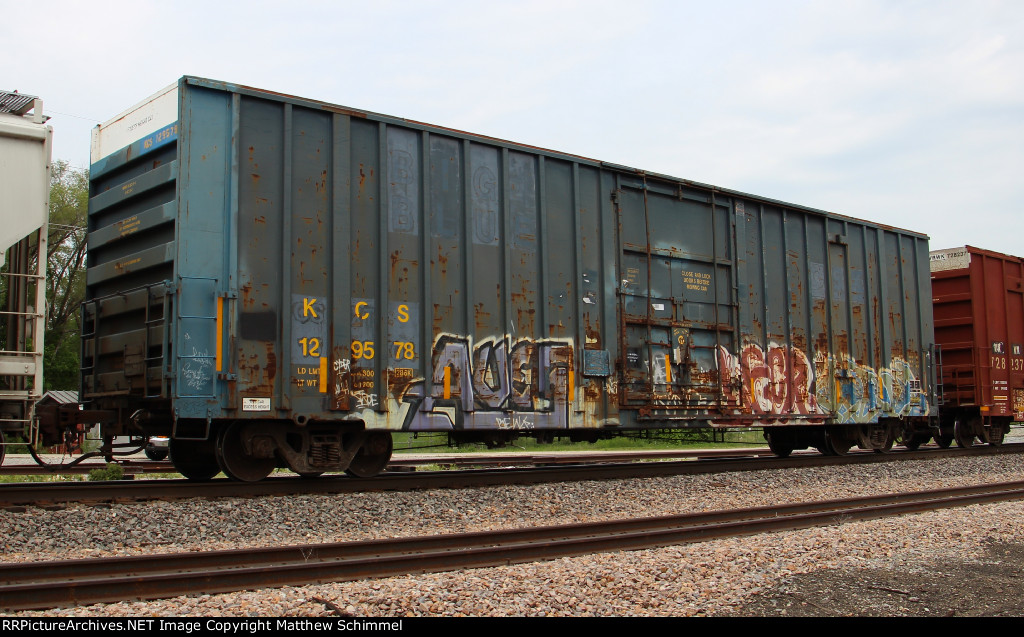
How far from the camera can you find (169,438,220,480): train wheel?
866cm

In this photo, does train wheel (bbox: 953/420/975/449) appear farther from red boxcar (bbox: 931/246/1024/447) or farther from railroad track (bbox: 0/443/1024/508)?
railroad track (bbox: 0/443/1024/508)

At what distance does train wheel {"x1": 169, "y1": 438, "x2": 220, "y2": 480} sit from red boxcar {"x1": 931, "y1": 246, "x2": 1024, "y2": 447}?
13594mm

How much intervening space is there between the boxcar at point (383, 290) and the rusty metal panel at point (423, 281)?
2 centimetres

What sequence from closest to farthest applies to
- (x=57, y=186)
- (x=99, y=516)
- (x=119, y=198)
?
1. (x=99, y=516)
2. (x=119, y=198)
3. (x=57, y=186)

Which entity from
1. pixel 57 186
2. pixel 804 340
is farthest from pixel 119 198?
pixel 57 186

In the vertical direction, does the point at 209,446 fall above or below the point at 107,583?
above

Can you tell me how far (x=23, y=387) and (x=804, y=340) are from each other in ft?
36.0

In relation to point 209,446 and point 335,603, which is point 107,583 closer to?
point 335,603

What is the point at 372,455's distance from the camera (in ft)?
29.8

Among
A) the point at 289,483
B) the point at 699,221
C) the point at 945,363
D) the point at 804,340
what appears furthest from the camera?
the point at 945,363

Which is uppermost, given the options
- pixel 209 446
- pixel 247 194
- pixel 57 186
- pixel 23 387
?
pixel 57 186

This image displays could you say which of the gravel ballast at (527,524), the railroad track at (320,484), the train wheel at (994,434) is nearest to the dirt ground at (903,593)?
the gravel ballast at (527,524)

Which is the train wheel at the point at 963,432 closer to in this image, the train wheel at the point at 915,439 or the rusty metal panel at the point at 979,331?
→ the rusty metal panel at the point at 979,331

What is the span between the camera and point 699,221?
11852 millimetres
